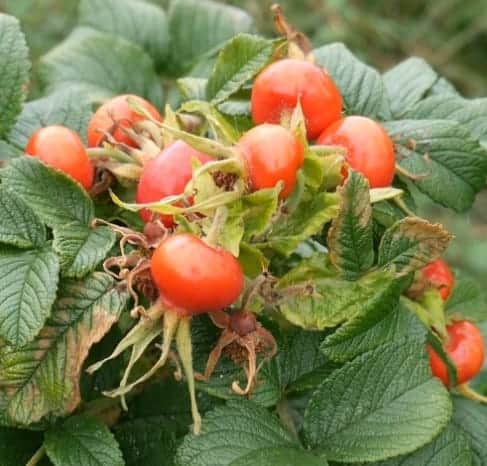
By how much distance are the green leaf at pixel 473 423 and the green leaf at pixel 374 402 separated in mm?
230

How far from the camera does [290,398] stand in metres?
1.31

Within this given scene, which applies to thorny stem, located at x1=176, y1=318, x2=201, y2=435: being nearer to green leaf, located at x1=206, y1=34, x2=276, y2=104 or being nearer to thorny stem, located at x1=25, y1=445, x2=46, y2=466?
thorny stem, located at x1=25, y1=445, x2=46, y2=466

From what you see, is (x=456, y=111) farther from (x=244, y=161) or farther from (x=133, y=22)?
(x=133, y=22)

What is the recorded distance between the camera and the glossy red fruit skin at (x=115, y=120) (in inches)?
49.0

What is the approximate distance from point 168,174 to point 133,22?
0.91 m

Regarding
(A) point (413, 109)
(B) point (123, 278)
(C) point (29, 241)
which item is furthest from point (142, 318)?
(A) point (413, 109)

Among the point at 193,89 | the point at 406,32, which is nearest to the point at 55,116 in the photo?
the point at 193,89

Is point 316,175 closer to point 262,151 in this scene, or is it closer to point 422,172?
point 262,151

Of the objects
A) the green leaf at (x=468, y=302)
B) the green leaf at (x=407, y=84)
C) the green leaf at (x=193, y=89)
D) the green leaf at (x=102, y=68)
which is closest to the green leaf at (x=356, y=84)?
the green leaf at (x=407, y=84)

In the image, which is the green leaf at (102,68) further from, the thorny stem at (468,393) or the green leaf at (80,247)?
the thorny stem at (468,393)

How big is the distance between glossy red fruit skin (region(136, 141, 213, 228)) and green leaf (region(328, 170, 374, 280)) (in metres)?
0.17

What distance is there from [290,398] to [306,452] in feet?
0.67

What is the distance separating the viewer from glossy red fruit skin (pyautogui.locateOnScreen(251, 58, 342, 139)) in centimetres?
118

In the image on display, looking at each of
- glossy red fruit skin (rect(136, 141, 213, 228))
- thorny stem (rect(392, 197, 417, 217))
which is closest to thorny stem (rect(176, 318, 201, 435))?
glossy red fruit skin (rect(136, 141, 213, 228))
